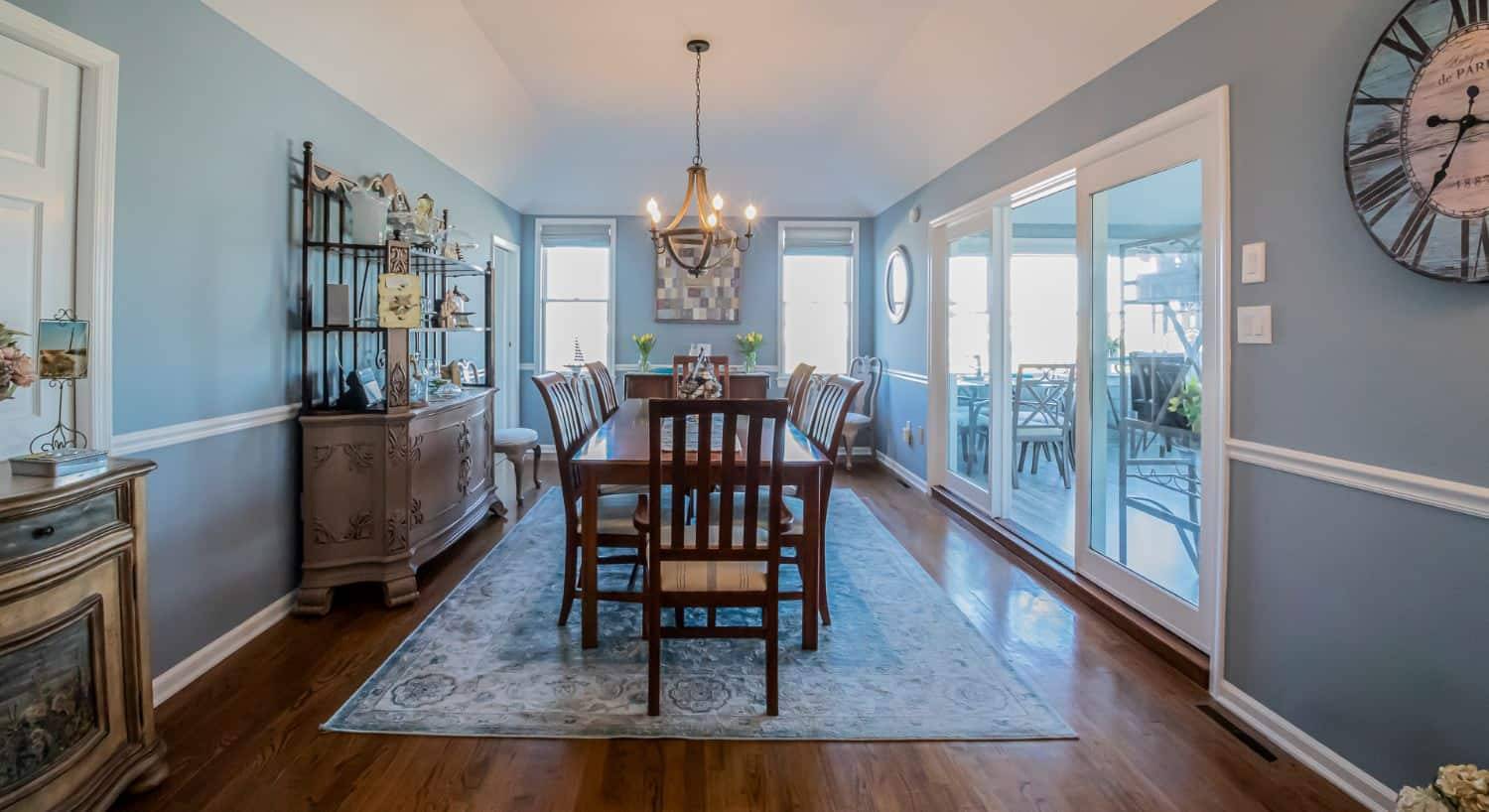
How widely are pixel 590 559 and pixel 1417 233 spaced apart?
8.09ft

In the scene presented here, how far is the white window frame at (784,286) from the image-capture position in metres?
6.71

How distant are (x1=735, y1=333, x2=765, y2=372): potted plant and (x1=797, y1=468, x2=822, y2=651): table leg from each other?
4.02 meters

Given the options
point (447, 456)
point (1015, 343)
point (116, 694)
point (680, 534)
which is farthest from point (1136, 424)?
point (116, 694)

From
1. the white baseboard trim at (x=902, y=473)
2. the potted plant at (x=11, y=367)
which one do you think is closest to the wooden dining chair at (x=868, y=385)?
the white baseboard trim at (x=902, y=473)

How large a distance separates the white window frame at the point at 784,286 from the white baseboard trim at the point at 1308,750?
490cm

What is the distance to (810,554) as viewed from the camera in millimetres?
2480

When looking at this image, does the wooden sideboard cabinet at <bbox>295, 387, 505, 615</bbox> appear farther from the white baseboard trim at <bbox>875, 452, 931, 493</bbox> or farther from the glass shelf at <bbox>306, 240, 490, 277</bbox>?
Result: the white baseboard trim at <bbox>875, 452, 931, 493</bbox>

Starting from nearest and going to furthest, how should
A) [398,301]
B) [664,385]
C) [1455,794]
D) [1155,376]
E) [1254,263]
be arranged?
[1455,794]
[1254,263]
[1155,376]
[398,301]
[664,385]

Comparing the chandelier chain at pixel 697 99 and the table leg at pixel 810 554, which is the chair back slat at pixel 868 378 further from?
the table leg at pixel 810 554

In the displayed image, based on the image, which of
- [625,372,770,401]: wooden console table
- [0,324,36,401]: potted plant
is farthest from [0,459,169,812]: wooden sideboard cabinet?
[625,372,770,401]: wooden console table

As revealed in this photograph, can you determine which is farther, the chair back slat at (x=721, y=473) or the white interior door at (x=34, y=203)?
the chair back slat at (x=721, y=473)

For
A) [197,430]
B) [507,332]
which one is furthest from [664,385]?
[197,430]

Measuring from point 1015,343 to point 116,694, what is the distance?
4.40m

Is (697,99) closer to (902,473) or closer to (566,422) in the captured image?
(566,422)
